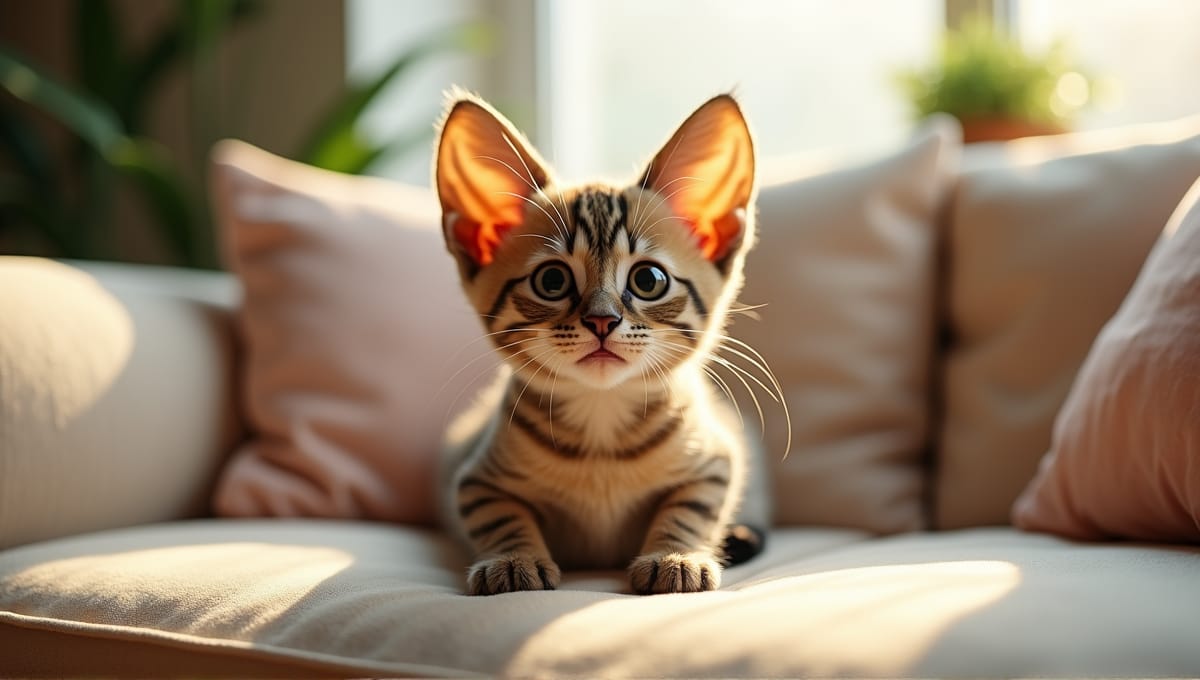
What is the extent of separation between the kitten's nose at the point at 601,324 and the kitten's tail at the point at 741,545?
320 mm

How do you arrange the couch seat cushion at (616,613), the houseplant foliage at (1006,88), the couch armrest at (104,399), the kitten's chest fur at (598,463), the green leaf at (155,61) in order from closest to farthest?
1. the couch seat cushion at (616,613)
2. the kitten's chest fur at (598,463)
3. the couch armrest at (104,399)
4. the houseplant foliage at (1006,88)
5. the green leaf at (155,61)

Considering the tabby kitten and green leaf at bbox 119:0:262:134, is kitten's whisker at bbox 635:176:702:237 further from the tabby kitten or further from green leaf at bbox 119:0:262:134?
green leaf at bbox 119:0:262:134

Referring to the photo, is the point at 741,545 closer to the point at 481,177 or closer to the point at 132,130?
the point at 481,177

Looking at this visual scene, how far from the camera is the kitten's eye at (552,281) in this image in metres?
0.96

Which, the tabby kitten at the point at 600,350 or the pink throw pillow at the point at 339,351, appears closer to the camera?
the tabby kitten at the point at 600,350

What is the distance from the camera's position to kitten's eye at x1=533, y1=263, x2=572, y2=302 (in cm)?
96

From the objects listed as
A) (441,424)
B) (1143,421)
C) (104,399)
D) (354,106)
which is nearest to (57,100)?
(354,106)

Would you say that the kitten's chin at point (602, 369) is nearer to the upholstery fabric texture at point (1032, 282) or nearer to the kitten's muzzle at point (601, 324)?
the kitten's muzzle at point (601, 324)

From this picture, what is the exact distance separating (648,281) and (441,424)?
572 millimetres

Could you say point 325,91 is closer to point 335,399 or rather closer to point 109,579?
point 335,399

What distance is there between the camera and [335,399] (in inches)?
54.7

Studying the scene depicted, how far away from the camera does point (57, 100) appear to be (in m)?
2.00

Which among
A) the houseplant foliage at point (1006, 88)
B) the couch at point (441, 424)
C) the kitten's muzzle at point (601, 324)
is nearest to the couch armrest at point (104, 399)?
the couch at point (441, 424)

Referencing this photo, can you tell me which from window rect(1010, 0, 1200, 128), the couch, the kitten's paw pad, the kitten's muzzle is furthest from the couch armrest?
window rect(1010, 0, 1200, 128)
